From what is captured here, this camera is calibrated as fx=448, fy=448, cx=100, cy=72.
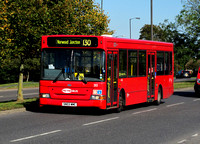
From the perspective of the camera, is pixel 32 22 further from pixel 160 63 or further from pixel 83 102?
pixel 83 102

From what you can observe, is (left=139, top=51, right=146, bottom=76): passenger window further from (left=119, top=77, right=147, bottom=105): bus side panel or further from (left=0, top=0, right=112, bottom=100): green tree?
(left=0, top=0, right=112, bottom=100): green tree

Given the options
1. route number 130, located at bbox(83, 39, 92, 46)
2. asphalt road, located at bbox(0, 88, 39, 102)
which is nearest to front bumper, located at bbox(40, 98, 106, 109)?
route number 130, located at bbox(83, 39, 92, 46)

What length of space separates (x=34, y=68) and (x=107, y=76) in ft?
152

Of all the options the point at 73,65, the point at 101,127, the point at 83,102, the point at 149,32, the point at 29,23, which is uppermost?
the point at 149,32

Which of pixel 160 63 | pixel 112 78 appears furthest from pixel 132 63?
pixel 160 63

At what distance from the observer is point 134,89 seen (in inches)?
701

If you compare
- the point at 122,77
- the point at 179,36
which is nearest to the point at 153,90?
the point at 122,77

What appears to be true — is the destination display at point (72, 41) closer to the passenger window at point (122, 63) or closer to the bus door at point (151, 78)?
the passenger window at point (122, 63)

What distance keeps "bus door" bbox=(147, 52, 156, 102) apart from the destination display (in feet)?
15.0

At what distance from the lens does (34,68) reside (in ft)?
199

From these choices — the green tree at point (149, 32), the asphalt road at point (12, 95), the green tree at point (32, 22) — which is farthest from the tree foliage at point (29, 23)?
the green tree at point (149, 32)

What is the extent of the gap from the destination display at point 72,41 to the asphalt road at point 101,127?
2.44 metres

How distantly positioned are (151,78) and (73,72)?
17.0 feet

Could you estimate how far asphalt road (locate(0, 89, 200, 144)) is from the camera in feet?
32.8
